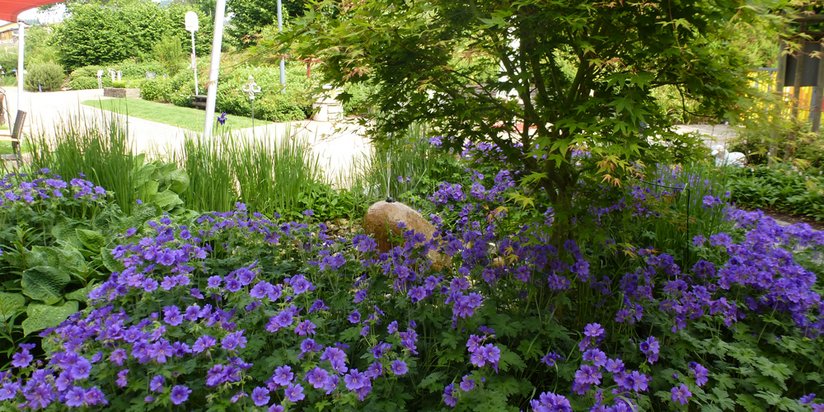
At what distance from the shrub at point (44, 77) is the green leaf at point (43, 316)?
24350 millimetres

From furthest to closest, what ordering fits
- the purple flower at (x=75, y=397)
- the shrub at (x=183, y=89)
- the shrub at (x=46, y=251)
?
1. the shrub at (x=183, y=89)
2. the shrub at (x=46, y=251)
3. the purple flower at (x=75, y=397)

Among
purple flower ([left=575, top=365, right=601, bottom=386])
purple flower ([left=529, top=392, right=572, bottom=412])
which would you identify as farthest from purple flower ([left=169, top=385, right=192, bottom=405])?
purple flower ([left=575, top=365, right=601, bottom=386])

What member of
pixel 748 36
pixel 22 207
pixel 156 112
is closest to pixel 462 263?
pixel 748 36

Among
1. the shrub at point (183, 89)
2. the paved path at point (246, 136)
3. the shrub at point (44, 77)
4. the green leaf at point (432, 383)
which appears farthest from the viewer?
the shrub at point (44, 77)

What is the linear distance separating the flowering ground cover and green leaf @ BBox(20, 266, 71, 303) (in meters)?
0.22

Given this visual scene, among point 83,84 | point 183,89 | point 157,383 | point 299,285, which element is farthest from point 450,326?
point 83,84

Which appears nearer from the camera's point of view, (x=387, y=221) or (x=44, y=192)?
(x=44, y=192)

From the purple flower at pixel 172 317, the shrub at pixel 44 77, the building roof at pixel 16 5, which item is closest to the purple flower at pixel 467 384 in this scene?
the purple flower at pixel 172 317

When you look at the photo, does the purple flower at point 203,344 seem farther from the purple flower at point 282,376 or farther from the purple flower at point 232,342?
the purple flower at point 282,376

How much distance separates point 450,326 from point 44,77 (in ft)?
86.3

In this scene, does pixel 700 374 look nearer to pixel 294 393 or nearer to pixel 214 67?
pixel 294 393

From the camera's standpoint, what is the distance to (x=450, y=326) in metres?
1.97

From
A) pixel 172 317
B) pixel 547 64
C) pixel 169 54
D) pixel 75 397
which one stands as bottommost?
pixel 75 397

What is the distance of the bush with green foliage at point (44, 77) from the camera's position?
23125mm
